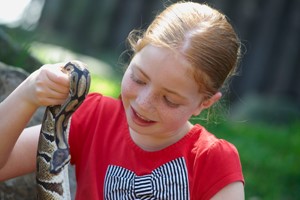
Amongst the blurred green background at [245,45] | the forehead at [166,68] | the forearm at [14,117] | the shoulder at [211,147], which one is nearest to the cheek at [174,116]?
the forehead at [166,68]

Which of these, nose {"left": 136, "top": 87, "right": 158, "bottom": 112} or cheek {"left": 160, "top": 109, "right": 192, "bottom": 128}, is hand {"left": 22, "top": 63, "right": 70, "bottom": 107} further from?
cheek {"left": 160, "top": 109, "right": 192, "bottom": 128}

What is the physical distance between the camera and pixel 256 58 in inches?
516

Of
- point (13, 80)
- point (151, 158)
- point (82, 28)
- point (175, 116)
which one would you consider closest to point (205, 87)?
point (175, 116)

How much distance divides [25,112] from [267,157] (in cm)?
483

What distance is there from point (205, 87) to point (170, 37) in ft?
1.03

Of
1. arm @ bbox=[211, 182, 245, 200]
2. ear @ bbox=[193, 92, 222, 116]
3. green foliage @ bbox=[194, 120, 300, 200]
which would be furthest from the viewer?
green foliage @ bbox=[194, 120, 300, 200]

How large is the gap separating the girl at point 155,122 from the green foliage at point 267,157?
6.68 feet

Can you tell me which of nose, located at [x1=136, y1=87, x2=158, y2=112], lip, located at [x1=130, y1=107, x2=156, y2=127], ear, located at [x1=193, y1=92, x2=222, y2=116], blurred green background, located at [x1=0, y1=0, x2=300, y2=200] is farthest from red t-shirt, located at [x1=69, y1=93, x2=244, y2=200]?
blurred green background, located at [x1=0, y1=0, x2=300, y2=200]

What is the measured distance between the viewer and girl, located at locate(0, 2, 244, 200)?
366 centimetres

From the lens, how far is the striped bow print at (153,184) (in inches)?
151

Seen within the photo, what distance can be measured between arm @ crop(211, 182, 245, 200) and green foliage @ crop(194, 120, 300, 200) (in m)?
2.17

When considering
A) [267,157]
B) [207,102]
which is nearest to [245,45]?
[267,157]

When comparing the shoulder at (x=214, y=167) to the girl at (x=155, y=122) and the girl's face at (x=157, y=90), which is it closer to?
the girl at (x=155, y=122)

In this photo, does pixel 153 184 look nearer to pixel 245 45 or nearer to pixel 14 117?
pixel 14 117
